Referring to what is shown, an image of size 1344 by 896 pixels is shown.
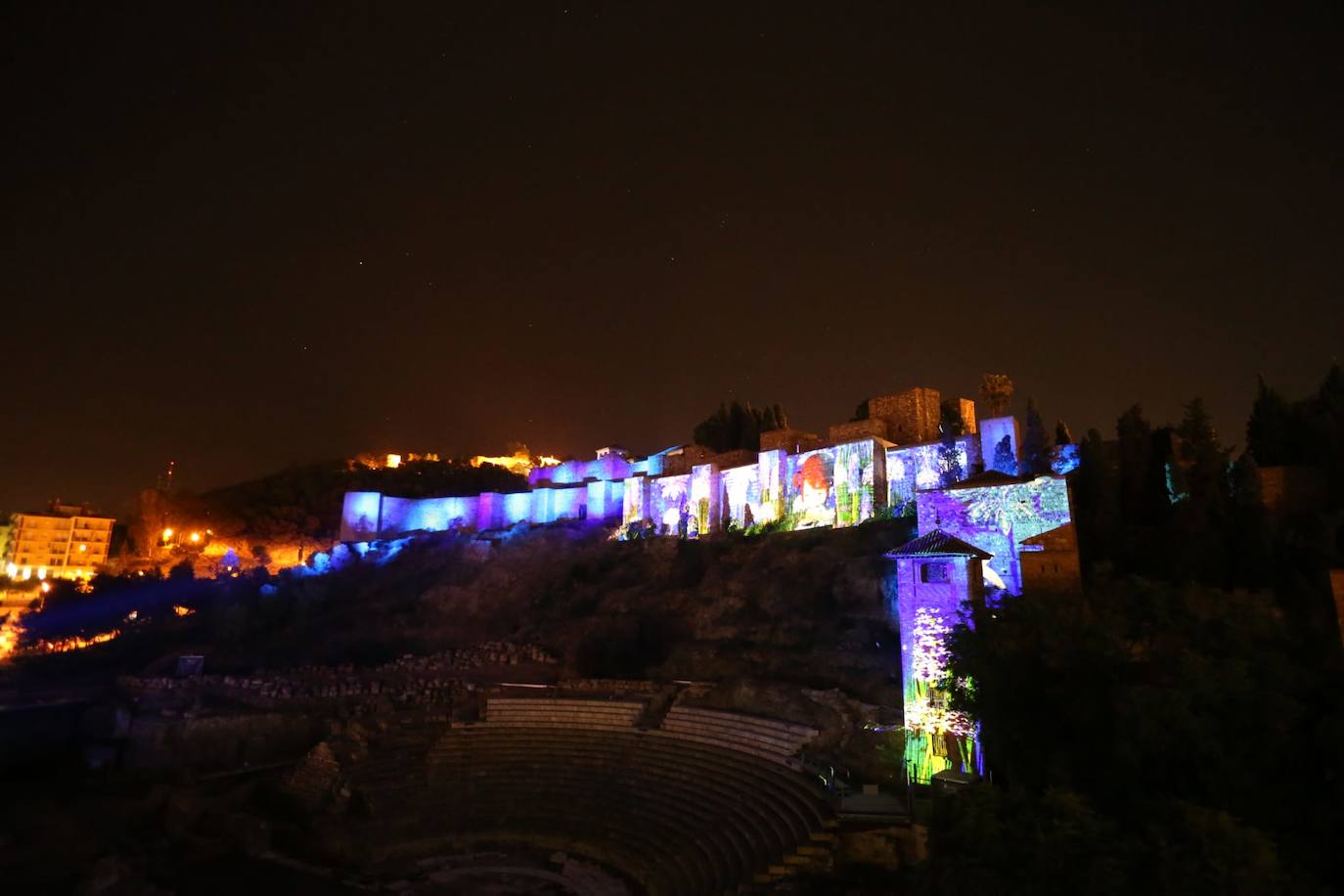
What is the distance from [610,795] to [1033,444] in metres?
23.8

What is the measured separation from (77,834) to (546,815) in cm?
1257

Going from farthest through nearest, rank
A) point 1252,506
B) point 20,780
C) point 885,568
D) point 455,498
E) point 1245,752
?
point 455,498, point 885,568, point 20,780, point 1252,506, point 1245,752

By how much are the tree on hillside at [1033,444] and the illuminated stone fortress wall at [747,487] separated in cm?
226

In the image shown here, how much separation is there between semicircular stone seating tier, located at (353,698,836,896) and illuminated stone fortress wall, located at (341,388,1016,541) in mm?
15611

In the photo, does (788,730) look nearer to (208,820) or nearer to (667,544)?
(208,820)

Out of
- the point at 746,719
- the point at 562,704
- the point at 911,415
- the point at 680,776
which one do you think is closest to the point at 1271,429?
the point at 911,415

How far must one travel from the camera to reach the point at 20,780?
85.3ft

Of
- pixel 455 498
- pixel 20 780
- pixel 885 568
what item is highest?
pixel 455 498

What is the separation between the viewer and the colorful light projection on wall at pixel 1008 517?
723 inches

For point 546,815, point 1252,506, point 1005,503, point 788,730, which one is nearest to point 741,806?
point 788,730

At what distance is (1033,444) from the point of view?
33438mm

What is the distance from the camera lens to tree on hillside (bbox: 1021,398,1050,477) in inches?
1293

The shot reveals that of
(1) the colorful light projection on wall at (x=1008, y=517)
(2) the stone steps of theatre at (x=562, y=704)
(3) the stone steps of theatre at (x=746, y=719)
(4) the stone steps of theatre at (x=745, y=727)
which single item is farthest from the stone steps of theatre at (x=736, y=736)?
(1) the colorful light projection on wall at (x=1008, y=517)

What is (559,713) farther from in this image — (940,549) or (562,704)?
(940,549)
